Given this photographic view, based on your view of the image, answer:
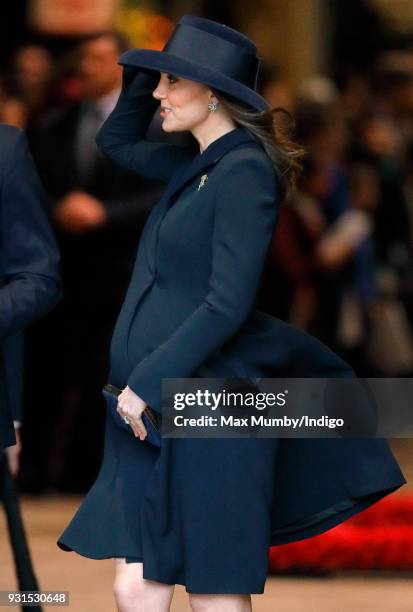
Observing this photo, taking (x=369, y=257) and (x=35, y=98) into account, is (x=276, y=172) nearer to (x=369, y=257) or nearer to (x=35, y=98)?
(x=35, y=98)

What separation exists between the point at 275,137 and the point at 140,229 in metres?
3.12

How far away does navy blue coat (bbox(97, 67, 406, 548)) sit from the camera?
408cm

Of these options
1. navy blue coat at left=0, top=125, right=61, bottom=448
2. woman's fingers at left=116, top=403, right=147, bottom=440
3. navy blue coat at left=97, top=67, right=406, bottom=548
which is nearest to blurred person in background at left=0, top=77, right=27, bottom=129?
navy blue coat at left=0, top=125, right=61, bottom=448

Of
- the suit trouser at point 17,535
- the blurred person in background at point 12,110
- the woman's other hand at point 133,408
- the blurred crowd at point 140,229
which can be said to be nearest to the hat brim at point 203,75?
the woman's other hand at point 133,408

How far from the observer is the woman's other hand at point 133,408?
4117 millimetres

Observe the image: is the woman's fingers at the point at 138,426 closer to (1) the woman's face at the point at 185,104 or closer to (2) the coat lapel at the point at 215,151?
(2) the coat lapel at the point at 215,151

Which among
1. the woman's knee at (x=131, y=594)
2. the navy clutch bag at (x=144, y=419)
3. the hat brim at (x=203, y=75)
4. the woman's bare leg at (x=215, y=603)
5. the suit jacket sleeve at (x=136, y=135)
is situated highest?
the hat brim at (x=203, y=75)

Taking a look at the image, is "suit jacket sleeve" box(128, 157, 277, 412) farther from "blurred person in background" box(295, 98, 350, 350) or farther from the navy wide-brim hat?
"blurred person in background" box(295, 98, 350, 350)

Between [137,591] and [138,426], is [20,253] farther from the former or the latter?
[137,591]

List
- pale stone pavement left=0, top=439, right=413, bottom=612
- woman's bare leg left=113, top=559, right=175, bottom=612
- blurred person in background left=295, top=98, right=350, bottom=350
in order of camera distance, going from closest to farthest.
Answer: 1. woman's bare leg left=113, top=559, right=175, bottom=612
2. pale stone pavement left=0, top=439, right=413, bottom=612
3. blurred person in background left=295, top=98, right=350, bottom=350

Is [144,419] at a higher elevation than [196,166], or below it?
below

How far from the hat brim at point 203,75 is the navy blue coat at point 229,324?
8 cm

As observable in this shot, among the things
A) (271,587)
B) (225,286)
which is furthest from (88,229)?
(225,286)

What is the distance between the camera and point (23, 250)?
4.43 m
